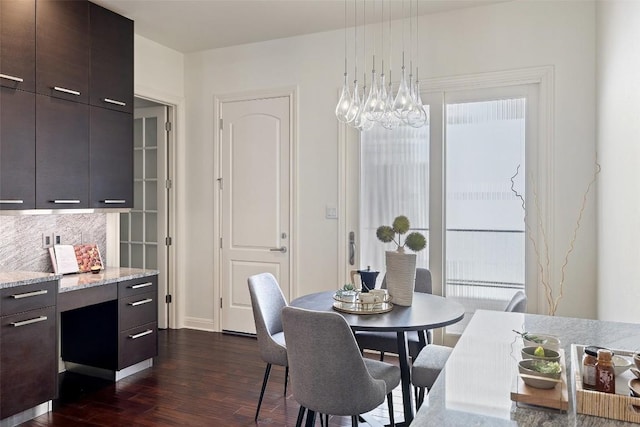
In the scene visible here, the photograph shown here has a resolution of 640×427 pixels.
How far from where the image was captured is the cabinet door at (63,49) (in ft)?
10.5

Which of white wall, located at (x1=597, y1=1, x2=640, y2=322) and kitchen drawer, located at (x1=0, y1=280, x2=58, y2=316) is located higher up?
white wall, located at (x1=597, y1=1, x2=640, y2=322)

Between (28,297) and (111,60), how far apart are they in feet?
6.46

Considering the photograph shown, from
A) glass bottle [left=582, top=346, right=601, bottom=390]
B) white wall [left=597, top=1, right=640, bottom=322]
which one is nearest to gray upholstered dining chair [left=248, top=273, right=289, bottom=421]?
glass bottle [left=582, top=346, right=601, bottom=390]

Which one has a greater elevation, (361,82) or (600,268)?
(361,82)

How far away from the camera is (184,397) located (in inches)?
125

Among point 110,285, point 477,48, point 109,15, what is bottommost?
point 110,285

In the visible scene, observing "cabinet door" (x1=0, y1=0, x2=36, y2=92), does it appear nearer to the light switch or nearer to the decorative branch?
the light switch

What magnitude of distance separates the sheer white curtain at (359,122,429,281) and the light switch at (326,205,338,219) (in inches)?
9.8

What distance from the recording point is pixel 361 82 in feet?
13.6

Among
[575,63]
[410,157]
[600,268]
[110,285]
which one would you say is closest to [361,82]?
[410,157]

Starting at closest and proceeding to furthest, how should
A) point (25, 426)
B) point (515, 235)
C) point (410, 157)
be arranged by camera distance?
1. point (25, 426)
2. point (515, 235)
3. point (410, 157)

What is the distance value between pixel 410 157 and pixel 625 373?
2861 mm

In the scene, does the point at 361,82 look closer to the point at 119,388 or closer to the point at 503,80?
the point at 503,80

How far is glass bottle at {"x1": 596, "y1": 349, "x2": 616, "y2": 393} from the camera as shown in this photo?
1.15 m
